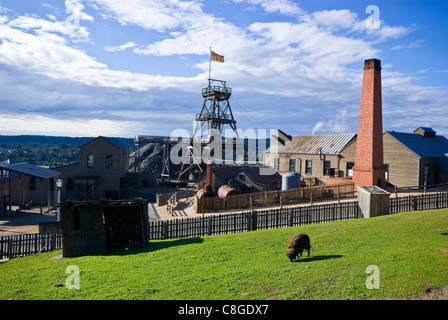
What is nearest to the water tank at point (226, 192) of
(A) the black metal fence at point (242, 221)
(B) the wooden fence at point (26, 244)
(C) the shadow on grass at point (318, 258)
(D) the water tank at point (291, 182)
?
(D) the water tank at point (291, 182)

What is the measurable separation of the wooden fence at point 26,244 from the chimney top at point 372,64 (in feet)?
92.6

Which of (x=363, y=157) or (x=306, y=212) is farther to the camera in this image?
(x=363, y=157)

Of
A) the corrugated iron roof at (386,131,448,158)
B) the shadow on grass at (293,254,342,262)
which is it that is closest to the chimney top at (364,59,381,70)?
the corrugated iron roof at (386,131,448,158)

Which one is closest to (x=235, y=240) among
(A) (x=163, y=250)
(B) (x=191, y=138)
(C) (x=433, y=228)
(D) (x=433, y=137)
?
(A) (x=163, y=250)

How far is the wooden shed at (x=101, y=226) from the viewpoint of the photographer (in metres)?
15.5

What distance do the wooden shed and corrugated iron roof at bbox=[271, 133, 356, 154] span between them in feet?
99.4

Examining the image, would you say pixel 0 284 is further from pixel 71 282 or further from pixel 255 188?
pixel 255 188

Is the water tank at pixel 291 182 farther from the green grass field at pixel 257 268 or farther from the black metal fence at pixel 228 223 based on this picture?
the green grass field at pixel 257 268

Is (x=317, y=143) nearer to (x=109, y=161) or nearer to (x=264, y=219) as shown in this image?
(x=264, y=219)

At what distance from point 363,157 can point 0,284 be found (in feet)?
97.7

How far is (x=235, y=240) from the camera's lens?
15688 mm

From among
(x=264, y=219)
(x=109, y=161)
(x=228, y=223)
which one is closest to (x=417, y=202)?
(x=264, y=219)

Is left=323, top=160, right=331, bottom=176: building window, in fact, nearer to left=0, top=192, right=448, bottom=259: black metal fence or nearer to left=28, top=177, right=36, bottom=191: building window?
left=0, top=192, right=448, bottom=259: black metal fence

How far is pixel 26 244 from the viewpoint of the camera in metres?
17.2
